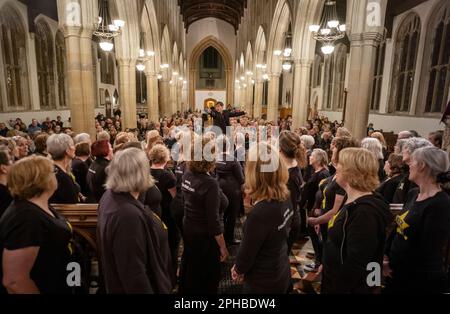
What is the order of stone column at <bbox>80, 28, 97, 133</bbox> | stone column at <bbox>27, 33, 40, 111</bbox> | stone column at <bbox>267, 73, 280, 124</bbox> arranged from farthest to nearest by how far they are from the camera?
stone column at <bbox>267, 73, 280, 124</bbox>, stone column at <bbox>27, 33, 40, 111</bbox>, stone column at <bbox>80, 28, 97, 133</bbox>

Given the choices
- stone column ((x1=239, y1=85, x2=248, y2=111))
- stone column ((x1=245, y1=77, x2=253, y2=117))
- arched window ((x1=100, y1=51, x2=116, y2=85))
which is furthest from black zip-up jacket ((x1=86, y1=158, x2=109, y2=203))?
stone column ((x1=239, y1=85, x2=248, y2=111))

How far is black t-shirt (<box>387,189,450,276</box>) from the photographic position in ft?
7.70

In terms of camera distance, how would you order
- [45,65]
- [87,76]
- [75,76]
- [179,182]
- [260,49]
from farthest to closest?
1. [260,49]
2. [45,65]
3. [87,76]
4. [75,76]
5. [179,182]

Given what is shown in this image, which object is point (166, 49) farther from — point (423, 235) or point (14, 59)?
point (423, 235)

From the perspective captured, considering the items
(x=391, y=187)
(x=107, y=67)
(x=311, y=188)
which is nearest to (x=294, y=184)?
(x=311, y=188)

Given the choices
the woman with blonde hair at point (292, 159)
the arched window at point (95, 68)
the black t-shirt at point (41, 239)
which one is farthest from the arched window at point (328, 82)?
the black t-shirt at point (41, 239)

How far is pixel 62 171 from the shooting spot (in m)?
3.30

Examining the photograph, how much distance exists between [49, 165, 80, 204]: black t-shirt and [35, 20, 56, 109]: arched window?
18.1 m

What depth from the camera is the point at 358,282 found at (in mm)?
2211

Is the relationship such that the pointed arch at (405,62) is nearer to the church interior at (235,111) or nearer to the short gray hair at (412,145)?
the church interior at (235,111)

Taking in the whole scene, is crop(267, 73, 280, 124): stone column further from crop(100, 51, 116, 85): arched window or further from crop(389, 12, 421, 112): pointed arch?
crop(100, 51, 116, 85): arched window

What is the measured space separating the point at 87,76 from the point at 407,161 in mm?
8042
